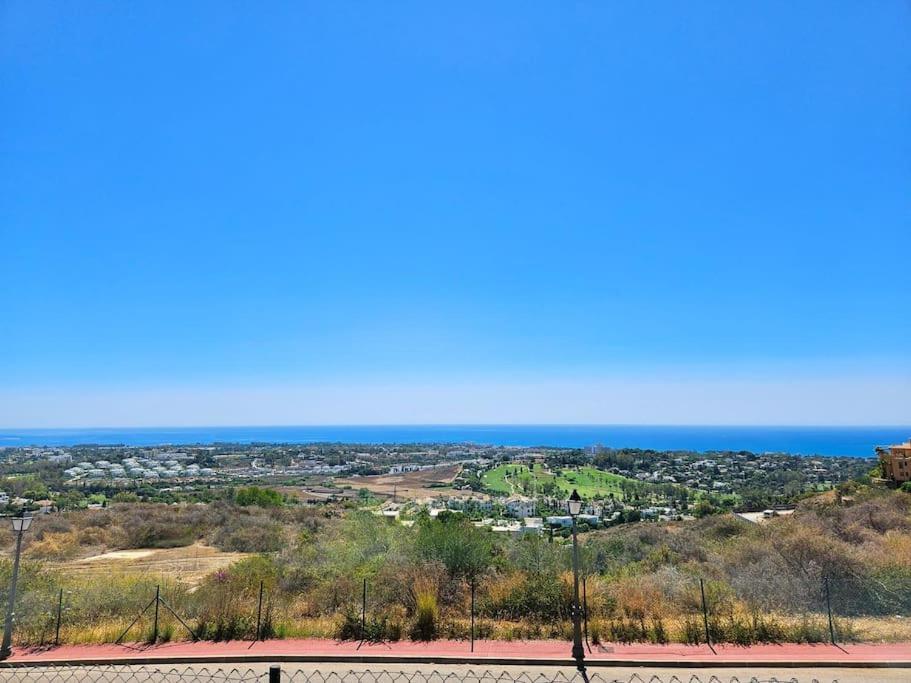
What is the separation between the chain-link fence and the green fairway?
147 feet

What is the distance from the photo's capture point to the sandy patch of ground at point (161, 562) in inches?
773

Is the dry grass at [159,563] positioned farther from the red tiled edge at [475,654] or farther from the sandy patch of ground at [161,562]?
the red tiled edge at [475,654]

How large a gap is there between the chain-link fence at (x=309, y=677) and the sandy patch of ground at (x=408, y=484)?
46.3 metres

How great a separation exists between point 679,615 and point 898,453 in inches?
1016

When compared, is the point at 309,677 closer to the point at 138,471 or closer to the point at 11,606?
the point at 11,606

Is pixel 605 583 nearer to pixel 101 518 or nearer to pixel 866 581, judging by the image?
pixel 866 581

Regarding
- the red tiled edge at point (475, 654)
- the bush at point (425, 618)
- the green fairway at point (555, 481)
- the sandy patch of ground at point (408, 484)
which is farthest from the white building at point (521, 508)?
the red tiled edge at point (475, 654)

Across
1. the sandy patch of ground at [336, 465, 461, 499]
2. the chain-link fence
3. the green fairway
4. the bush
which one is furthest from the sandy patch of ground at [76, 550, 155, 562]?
the green fairway

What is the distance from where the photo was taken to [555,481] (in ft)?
220

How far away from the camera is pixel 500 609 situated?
36.9 ft

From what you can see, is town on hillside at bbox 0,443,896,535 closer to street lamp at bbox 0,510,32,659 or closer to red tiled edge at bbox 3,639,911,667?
red tiled edge at bbox 3,639,911,667

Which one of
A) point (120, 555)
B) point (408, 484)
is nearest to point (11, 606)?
point (120, 555)

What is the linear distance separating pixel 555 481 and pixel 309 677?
2456 inches

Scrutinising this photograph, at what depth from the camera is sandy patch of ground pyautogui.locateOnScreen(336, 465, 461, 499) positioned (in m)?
60.5
